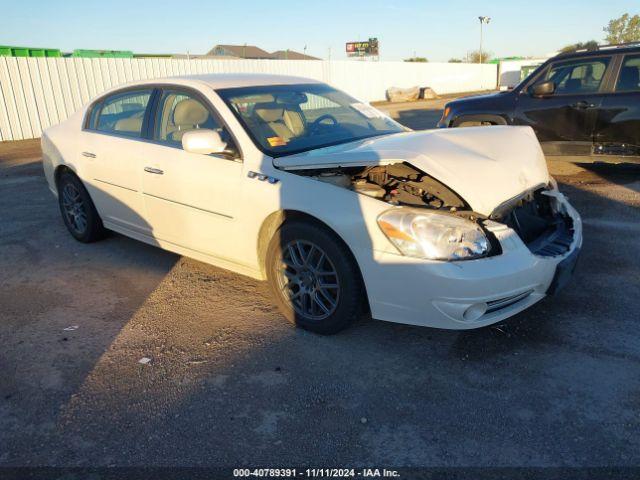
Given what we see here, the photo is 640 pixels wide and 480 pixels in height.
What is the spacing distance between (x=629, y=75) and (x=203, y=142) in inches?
251

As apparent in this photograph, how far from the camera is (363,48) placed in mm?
53469

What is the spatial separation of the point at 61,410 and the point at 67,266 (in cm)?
254

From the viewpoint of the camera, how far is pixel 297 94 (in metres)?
4.57

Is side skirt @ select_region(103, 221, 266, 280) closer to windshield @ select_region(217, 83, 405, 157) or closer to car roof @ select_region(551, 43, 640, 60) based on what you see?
windshield @ select_region(217, 83, 405, 157)

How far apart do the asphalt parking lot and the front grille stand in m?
0.33

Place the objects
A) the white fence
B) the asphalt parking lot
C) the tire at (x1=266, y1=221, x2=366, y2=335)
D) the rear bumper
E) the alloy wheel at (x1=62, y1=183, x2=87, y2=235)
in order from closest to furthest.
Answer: the asphalt parking lot → the rear bumper → the tire at (x1=266, y1=221, x2=366, y2=335) → the alloy wheel at (x1=62, y1=183, x2=87, y2=235) → the white fence

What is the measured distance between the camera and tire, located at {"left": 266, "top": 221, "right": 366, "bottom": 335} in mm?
3238

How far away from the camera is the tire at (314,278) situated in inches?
127

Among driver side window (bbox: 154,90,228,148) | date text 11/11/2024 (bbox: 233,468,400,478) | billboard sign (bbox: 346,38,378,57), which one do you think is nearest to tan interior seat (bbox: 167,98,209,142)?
driver side window (bbox: 154,90,228,148)

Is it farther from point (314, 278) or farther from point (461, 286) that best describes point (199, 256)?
point (461, 286)

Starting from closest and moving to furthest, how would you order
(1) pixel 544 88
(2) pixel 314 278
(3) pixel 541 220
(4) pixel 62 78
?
1. (2) pixel 314 278
2. (3) pixel 541 220
3. (1) pixel 544 88
4. (4) pixel 62 78

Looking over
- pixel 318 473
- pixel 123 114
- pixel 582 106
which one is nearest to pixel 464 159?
pixel 318 473

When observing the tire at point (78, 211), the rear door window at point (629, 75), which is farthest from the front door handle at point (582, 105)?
the tire at point (78, 211)

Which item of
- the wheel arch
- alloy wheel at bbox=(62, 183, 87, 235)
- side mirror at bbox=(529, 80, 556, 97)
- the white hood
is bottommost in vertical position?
alloy wheel at bbox=(62, 183, 87, 235)
